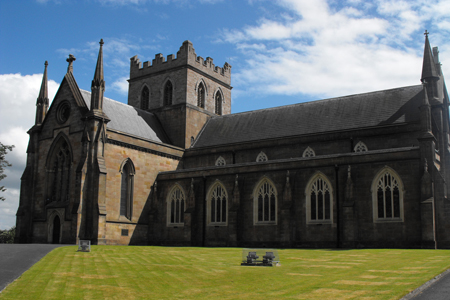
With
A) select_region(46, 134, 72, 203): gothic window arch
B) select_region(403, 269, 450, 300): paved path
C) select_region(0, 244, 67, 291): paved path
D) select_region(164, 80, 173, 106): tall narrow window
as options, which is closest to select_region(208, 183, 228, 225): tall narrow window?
select_region(46, 134, 72, 203): gothic window arch

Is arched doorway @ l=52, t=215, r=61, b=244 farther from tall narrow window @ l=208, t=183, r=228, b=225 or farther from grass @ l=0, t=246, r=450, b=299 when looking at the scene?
grass @ l=0, t=246, r=450, b=299

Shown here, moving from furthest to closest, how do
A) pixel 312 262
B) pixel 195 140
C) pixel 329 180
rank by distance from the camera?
pixel 195 140, pixel 329 180, pixel 312 262

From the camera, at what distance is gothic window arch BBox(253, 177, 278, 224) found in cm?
3541

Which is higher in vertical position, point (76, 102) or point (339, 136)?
point (76, 102)

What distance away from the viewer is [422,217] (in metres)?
29.3

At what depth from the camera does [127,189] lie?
133ft

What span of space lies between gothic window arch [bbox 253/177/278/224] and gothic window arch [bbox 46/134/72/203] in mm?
16431

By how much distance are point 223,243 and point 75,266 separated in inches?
777

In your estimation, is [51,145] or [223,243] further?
[51,145]

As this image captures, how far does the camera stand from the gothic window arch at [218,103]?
181 feet

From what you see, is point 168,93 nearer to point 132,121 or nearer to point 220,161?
point 132,121

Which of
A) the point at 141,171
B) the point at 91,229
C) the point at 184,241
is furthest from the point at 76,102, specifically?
the point at 184,241

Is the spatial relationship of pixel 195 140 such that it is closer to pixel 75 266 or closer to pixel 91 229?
pixel 91 229

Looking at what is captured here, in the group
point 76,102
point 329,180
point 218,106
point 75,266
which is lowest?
point 75,266
